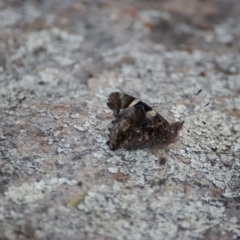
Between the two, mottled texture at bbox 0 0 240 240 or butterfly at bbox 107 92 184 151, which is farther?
butterfly at bbox 107 92 184 151

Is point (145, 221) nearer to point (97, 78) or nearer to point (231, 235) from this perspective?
point (231, 235)

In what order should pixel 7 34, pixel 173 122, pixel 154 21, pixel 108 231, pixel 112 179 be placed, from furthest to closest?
1. pixel 154 21
2. pixel 7 34
3. pixel 173 122
4. pixel 112 179
5. pixel 108 231

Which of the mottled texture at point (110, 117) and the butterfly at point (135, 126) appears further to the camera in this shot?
the butterfly at point (135, 126)

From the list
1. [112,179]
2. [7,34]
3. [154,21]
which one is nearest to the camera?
[112,179]

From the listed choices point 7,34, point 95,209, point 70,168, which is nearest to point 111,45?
point 7,34
